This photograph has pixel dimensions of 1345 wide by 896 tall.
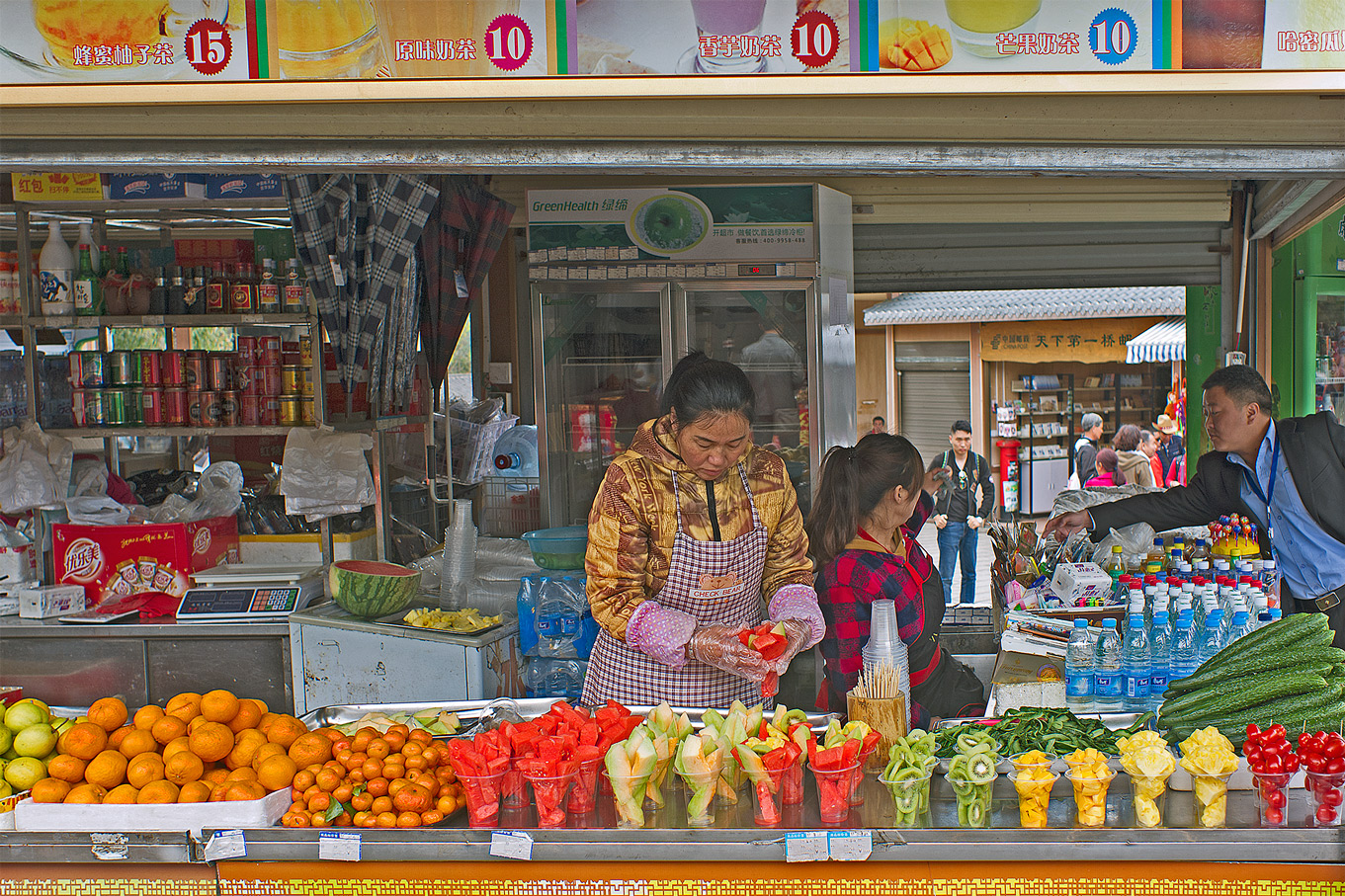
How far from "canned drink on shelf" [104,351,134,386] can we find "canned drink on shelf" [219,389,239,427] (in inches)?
16.7

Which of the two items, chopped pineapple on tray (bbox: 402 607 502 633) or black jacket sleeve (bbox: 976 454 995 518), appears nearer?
chopped pineapple on tray (bbox: 402 607 502 633)

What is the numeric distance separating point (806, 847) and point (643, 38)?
1.76 m

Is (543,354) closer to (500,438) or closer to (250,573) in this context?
(500,438)

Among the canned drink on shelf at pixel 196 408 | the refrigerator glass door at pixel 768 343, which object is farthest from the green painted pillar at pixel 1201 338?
the canned drink on shelf at pixel 196 408

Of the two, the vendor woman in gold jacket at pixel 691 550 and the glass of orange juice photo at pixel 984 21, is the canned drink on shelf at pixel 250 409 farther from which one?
the glass of orange juice photo at pixel 984 21

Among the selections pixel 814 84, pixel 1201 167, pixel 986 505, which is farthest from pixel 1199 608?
pixel 986 505

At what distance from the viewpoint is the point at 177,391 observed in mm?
4762

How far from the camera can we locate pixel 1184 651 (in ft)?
10.6

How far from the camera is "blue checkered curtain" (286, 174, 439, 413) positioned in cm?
440

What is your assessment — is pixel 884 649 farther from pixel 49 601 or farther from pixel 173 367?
pixel 49 601

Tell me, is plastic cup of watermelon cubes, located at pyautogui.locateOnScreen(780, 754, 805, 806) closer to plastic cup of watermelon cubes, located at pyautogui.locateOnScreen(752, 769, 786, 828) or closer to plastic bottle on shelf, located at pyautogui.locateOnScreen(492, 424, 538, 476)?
plastic cup of watermelon cubes, located at pyautogui.locateOnScreen(752, 769, 786, 828)

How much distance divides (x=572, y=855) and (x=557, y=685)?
2308 millimetres

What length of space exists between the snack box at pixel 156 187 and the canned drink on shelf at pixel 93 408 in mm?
893

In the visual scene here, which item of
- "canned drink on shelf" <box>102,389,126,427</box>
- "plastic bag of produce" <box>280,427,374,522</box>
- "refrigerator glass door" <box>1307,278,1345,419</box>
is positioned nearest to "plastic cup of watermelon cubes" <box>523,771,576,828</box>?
"plastic bag of produce" <box>280,427,374,522</box>
